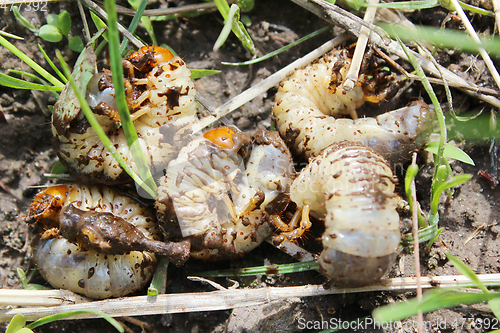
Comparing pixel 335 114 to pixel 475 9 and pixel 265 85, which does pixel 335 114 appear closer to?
pixel 265 85

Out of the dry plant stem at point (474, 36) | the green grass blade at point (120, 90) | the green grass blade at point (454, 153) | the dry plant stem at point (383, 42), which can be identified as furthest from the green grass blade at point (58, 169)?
the dry plant stem at point (474, 36)

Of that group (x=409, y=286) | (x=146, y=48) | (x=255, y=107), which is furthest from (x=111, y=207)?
(x=409, y=286)

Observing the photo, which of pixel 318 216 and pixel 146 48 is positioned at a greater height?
pixel 146 48

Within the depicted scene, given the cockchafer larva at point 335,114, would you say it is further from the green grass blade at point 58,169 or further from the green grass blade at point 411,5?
the green grass blade at point 58,169

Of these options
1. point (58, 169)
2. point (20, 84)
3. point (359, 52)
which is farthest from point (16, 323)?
point (359, 52)

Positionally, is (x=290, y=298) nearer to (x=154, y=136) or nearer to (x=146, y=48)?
(x=154, y=136)

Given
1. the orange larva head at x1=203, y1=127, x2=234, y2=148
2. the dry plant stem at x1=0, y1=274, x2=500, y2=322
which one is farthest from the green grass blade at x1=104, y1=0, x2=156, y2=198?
the dry plant stem at x1=0, y1=274, x2=500, y2=322

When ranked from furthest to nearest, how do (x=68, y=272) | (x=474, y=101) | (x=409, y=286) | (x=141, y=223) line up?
(x=474, y=101) < (x=141, y=223) < (x=68, y=272) < (x=409, y=286)

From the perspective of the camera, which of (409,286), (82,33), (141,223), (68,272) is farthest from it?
(82,33)
